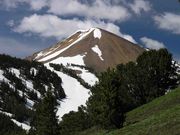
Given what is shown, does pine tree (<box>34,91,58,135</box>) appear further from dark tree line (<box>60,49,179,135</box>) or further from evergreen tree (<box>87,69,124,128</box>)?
dark tree line (<box>60,49,179,135</box>)

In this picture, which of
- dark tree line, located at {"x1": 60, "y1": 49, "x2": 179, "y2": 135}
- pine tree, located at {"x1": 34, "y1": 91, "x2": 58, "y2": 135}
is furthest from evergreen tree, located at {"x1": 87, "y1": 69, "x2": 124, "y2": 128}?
dark tree line, located at {"x1": 60, "y1": 49, "x2": 179, "y2": 135}

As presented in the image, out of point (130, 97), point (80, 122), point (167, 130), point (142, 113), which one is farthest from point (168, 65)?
point (167, 130)

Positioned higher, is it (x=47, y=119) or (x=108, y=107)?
(x=47, y=119)

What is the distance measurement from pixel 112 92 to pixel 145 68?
1864 inches

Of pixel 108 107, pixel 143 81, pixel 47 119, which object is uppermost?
pixel 143 81

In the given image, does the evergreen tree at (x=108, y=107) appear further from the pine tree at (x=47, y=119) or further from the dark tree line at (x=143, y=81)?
the dark tree line at (x=143, y=81)

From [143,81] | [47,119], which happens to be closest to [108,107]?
[47,119]

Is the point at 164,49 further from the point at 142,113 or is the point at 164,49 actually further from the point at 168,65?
the point at 142,113

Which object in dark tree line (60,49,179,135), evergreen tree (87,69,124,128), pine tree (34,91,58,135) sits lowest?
evergreen tree (87,69,124,128)

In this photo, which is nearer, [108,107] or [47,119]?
[108,107]

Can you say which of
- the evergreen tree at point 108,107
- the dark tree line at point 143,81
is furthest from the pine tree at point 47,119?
the dark tree line at point 143,81

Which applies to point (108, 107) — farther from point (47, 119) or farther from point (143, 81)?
point (143, 81)

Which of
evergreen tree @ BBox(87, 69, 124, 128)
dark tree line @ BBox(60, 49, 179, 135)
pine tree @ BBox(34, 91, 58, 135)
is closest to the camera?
evergreen tree @ BBox(87, 69, 124, 128)

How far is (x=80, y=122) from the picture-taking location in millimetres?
108500
